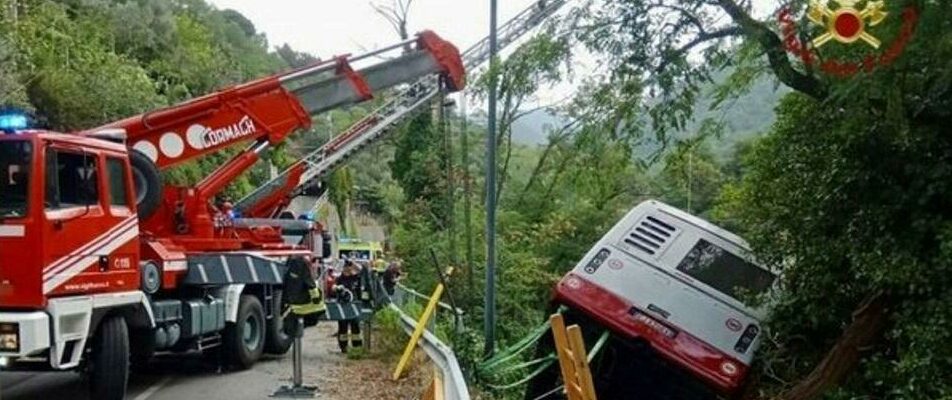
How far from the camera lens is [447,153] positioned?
23547mm

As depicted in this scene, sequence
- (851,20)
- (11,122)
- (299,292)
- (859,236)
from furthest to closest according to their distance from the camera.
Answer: (299,292) < (11,122) < (859,236) < (851,20)

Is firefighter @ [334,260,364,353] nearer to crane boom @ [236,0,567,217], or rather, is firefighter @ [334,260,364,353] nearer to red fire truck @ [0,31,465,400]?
red fire truck @ [0,31,465,400]

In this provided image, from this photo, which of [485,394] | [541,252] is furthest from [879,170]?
A: [541,252]

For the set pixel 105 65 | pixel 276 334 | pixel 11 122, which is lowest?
pixel 276 334

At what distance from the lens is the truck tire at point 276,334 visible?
15688 millimetres

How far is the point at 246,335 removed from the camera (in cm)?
1432

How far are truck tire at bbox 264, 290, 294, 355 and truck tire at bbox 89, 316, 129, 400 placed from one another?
5.24 metres

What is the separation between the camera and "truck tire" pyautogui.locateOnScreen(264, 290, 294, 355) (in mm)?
15688

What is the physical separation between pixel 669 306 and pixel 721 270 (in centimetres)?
86

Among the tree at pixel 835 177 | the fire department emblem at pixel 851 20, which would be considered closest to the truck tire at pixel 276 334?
the tree at pixel 835 177

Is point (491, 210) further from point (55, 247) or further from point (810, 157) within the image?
point (55, 247)

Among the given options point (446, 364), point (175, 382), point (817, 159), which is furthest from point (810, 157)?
point (175, 382)

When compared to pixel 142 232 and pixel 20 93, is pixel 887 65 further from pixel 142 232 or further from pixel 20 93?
pixel 20 93

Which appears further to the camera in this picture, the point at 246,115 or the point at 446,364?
the point at 246,115
